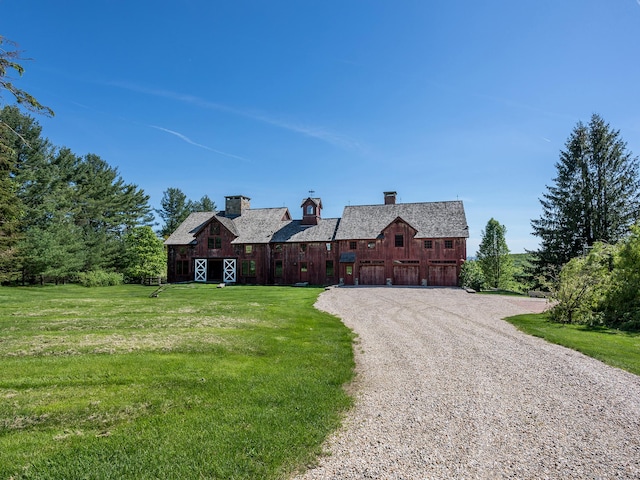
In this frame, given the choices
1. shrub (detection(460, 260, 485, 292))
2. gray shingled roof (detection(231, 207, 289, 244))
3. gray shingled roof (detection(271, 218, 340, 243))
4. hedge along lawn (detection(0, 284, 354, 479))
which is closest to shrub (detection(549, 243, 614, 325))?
hedge along lawn (detection(0, 284, 354, 479))

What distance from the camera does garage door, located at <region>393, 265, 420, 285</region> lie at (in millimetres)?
33875

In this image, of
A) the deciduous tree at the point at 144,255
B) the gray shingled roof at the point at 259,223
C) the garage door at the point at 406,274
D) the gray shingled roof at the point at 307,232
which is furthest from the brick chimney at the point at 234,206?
the garage door at the point at 406,274

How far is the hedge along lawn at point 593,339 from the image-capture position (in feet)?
30.9

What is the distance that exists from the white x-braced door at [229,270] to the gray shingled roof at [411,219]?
453 inches

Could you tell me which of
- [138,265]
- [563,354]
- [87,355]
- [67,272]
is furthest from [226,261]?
[563,354]

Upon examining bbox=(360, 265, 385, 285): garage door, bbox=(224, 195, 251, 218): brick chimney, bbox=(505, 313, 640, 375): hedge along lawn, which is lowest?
bbox=(505, 313, 640, 375): hedge along lawn

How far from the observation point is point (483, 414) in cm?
603

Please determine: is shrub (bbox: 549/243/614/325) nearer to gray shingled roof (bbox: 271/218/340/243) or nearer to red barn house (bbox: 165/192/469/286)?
red barn house (bbox: 165/192/469/286)

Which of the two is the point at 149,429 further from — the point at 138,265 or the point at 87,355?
the point at 138,265

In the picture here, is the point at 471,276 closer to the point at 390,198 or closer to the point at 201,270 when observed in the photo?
the point at 390,198

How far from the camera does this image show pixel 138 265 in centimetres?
4000

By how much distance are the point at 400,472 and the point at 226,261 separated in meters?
35.1

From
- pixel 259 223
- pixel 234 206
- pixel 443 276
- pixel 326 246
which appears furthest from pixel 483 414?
pixel 234 206

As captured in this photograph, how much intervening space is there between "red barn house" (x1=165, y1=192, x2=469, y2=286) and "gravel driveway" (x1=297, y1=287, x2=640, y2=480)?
22712 mm
